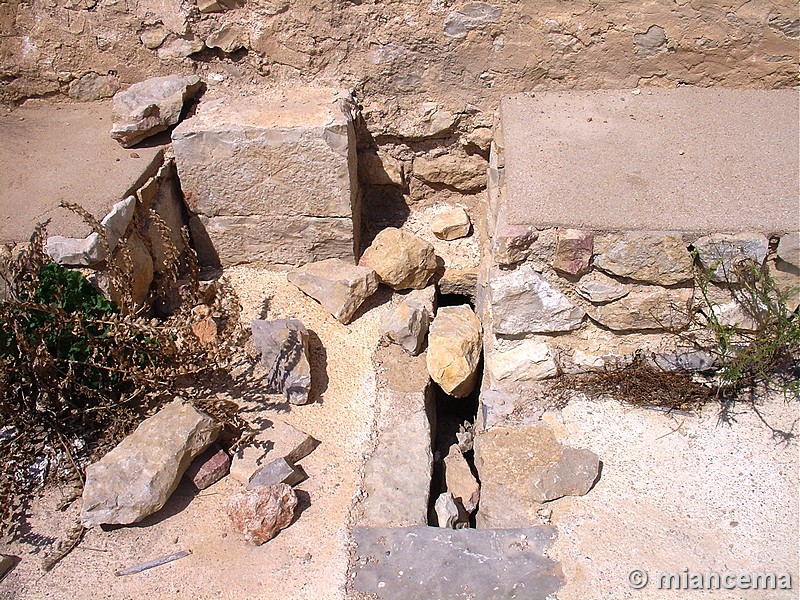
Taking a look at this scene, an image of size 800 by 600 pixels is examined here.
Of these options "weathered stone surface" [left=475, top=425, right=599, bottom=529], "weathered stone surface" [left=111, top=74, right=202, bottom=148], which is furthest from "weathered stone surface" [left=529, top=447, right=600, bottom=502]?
"weathered stone surface" [left=111, top=74, right=202, bottom=148]

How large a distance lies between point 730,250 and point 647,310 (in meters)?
0.39

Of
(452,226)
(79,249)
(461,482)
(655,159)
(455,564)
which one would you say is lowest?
(461,482)

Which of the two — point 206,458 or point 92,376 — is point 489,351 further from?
point 92,376

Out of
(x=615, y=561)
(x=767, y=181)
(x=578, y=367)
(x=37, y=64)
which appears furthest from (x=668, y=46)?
(x=37, y=64)

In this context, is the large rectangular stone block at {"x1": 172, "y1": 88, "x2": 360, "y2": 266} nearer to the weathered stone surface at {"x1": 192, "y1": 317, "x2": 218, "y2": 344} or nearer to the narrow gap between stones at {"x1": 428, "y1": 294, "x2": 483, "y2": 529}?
the weathered stone surface at {"x1": 192, "y1": 317, "x2": 218, "y2": 344}

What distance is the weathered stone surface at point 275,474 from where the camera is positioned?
2.51m

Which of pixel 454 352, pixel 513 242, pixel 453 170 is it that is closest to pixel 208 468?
pixel 454 352

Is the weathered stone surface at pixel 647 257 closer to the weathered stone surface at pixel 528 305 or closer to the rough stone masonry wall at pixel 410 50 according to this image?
the weathered stone surface at pixel 528 305

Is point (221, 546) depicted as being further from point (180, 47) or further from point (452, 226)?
point (180, 47)

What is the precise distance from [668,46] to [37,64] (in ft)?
10.7

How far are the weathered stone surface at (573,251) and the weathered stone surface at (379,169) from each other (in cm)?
139

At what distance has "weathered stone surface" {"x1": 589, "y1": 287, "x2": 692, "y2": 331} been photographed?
2.81 m

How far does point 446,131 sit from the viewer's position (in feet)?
12.3

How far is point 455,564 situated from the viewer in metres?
2.31
